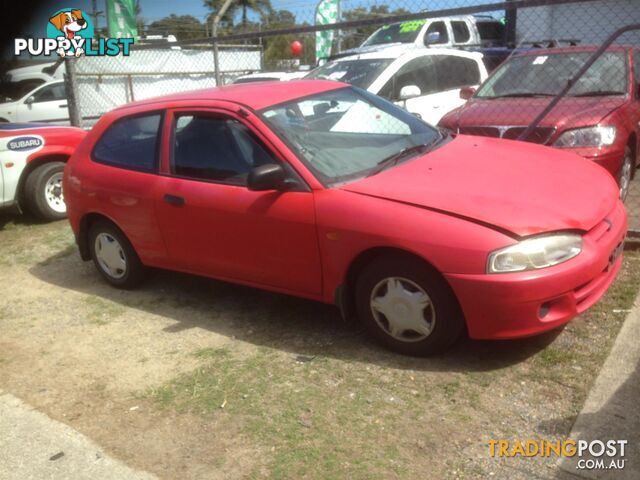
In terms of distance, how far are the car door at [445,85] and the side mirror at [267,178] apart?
14.7 ft

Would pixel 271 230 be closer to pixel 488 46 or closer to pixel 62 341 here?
pixel 62 341

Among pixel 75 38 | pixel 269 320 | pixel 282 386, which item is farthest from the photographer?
pixel 75 38

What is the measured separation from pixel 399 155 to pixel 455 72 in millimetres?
5352

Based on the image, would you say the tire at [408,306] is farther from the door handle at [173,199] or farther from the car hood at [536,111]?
the car hood at [536,111]

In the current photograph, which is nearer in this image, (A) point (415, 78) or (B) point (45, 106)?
(A) point (415, 78)

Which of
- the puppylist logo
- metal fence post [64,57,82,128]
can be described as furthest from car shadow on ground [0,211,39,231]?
the puppylist logo

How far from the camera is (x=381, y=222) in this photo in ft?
12.0

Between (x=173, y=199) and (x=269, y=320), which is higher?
(x=173, y=199)

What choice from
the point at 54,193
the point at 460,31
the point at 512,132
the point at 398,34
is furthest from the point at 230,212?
the point at 460,31

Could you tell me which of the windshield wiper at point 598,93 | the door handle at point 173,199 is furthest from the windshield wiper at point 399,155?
the windshield wiper at point 598,93

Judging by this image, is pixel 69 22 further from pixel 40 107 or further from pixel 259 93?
pixel 259 93

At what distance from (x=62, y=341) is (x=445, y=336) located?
2709 millimetres

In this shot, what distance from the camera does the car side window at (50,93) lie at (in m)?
14.9

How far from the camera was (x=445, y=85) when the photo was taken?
895 cm
